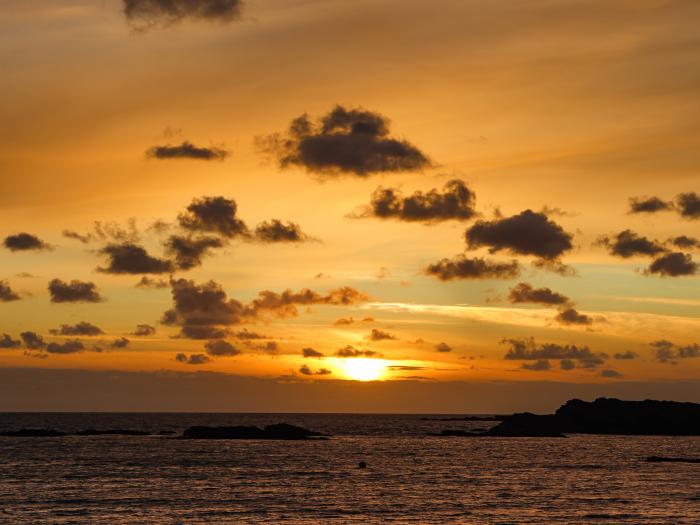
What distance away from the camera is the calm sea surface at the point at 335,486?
7875 centimetres

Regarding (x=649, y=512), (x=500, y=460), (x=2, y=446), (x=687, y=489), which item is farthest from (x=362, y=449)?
(x=649, y=512)

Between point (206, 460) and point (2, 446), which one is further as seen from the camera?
point (2, 446)

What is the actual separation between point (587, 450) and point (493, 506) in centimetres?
9572

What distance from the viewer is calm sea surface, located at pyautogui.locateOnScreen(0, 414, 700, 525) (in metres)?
A: 78.8

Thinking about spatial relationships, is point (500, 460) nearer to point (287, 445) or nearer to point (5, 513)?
point (287, 445)

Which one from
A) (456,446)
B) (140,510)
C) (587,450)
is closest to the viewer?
(140,510)

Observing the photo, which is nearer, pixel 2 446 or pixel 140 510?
pixel 140 510

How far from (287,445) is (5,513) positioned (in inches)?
4304

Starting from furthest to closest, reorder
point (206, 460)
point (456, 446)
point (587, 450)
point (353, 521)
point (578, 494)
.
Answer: point (456, 446) < point (587, 450) < point (206, 460) < point (578, 494) < point (353, 521)

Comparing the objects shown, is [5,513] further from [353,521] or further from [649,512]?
[649,512]

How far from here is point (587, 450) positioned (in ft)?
573

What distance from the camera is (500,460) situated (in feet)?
484

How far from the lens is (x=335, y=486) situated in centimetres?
10356

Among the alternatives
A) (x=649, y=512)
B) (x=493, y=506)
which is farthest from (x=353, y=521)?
(x=649, y=512)
